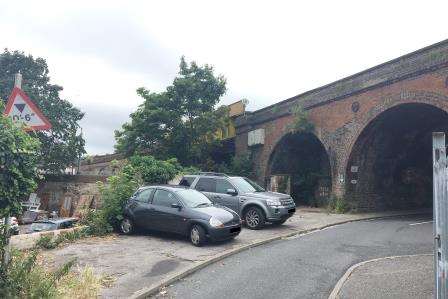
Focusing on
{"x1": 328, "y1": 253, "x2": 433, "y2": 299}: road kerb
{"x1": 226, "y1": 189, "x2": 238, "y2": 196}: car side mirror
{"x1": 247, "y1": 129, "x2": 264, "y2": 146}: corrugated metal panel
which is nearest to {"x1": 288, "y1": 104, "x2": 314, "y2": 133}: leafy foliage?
{"x1": 247, "y1": 129, "x2": 264, "y2": 146}: corrugated metal panel

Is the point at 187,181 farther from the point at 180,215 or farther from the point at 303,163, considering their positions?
the point at 303,163

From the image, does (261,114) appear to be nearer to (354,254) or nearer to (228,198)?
(228,198)

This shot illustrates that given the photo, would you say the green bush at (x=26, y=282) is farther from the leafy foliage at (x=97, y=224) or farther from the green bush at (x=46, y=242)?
the leafy foliage at (x=97, y=224)

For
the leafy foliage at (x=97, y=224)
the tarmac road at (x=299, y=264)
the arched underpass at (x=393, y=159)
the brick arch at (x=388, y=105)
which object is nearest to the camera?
the tarmac road at (x=299, y=264)

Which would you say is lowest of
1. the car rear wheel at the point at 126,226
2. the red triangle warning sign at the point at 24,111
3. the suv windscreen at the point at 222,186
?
the car rear wheel at the point at 126,226

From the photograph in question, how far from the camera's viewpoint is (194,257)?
9594 mm

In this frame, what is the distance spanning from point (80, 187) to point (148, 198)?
17.0 metres

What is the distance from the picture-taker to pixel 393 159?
67.9 feet

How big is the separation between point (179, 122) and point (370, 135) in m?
11.3

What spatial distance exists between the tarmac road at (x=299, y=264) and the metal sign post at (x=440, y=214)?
318 cm

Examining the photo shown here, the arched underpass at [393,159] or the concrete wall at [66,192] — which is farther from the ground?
the arched underpass at [393,159]

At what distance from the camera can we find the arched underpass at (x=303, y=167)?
75.1 feet

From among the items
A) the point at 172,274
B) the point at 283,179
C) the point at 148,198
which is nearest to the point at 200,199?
the point at 148,198

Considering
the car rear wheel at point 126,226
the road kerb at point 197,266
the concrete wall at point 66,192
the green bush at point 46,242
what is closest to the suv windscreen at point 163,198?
the car rear wheel at point 126,226
